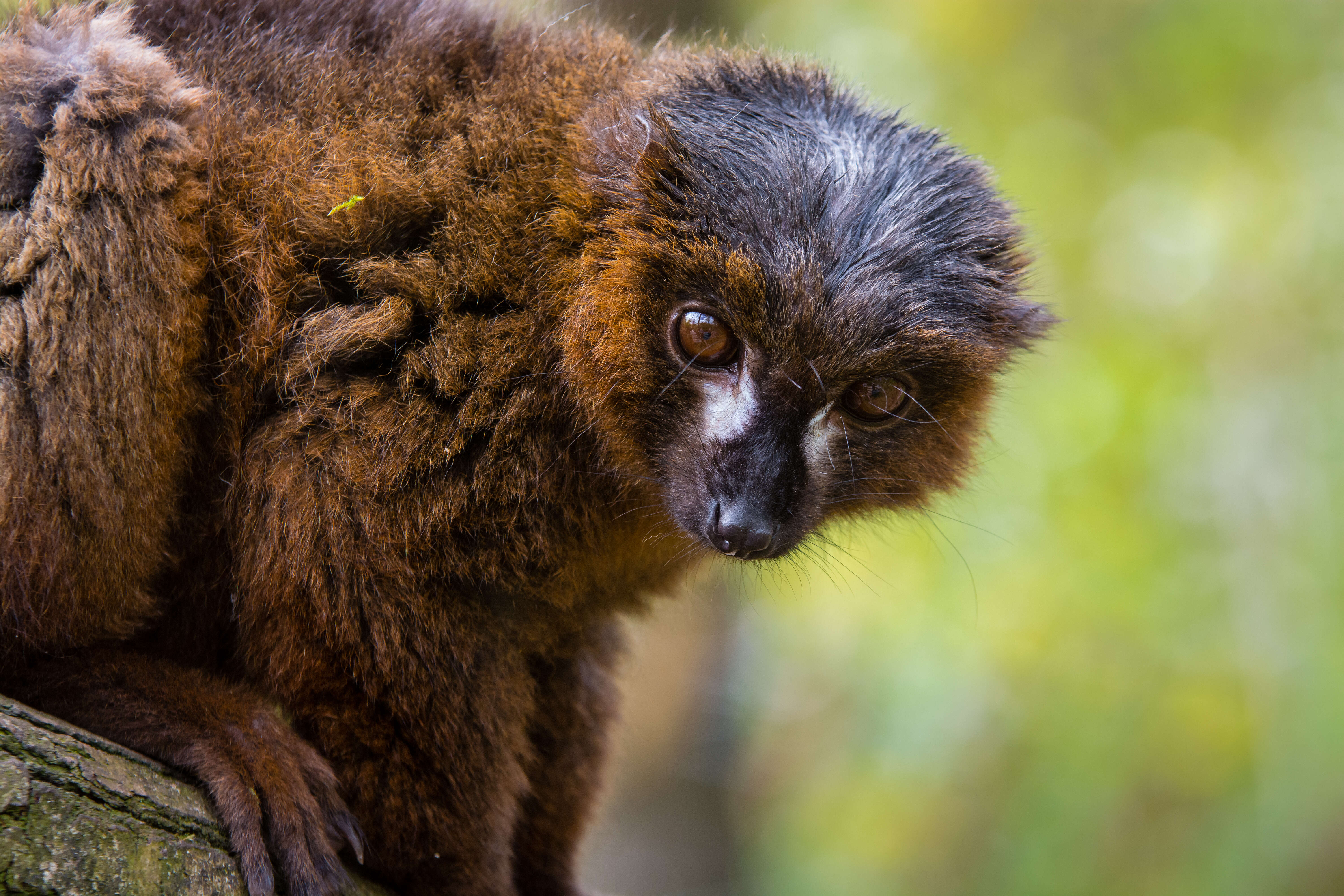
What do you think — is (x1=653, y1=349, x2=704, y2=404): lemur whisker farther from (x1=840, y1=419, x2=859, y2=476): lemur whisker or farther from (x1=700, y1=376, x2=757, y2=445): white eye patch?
(x1=840, y1=419, x2=859, y2=476): lemur whisker

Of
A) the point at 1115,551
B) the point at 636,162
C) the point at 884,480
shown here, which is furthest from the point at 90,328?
the point at 1115,551

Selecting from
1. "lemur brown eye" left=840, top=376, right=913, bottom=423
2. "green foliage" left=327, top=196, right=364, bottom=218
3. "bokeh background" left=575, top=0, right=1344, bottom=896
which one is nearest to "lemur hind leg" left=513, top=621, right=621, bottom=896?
"lemur brown eye" left=840, top=376, right=913, bottom=423

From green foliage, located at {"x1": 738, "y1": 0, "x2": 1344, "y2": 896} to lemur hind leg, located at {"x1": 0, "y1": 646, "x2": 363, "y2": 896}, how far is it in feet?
14.3

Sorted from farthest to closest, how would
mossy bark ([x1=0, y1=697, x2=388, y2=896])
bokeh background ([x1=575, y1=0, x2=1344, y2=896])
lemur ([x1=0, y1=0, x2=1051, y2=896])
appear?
bokeh background ([x1=575, y1=0, x2=1344, y2=896]) → lemur ([x1=0, y1=0, x2=1051, y2=896]) → mossy bark ([x1=0, y1=697, x2=388, y2=896])

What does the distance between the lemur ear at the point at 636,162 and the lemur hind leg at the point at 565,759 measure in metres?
1.57

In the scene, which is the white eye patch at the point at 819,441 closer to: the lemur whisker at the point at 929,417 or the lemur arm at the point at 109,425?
the lemur whisker at the point at 929,417

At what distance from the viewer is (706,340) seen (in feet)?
10.7

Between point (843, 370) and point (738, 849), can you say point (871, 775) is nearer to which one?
point (738, 849)

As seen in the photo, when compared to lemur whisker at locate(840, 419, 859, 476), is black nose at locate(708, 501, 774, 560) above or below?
below

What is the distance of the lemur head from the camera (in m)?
3.15

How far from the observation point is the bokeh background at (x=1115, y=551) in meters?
7.23

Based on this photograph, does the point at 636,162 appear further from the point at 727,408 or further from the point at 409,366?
the point at 409,366

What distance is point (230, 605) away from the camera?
329cm

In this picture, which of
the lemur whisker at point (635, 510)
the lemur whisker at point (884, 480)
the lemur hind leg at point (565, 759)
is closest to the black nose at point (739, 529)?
the lemur whisker at point (635, 510)
